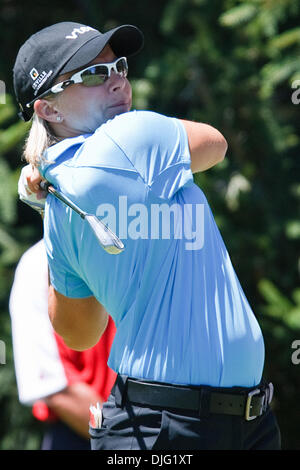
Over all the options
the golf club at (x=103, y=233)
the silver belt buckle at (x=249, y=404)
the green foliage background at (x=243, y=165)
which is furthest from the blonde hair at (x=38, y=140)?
the green foliage background at (x=243, y=165)

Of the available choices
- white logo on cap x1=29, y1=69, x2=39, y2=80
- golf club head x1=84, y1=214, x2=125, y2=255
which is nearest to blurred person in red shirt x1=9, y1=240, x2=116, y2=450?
white logo on cap x1=29, y1=69, x2=39, y2=80

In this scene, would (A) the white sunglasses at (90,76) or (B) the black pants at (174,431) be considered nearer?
(B) the black pants at (174,431)

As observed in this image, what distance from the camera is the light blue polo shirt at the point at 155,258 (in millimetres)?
1704

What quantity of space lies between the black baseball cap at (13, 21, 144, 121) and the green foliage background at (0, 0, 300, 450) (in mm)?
1722

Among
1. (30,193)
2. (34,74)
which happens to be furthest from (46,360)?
(34,74)

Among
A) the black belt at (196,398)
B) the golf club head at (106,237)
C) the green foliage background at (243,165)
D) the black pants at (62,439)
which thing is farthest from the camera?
the green foliage background at (243,165)

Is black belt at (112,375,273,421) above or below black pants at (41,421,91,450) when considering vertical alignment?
above

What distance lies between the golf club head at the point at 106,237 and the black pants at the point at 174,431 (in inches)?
16.0

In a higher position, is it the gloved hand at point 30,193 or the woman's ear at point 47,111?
the woman's ear at point 47,111

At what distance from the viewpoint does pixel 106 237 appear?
5.20 ft

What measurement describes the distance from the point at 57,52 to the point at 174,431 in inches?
38.0

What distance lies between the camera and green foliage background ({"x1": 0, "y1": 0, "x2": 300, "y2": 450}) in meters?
3.72

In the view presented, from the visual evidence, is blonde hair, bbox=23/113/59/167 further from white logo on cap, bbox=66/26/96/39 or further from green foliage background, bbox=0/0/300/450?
green foliage background, bbox=0/0/300/450

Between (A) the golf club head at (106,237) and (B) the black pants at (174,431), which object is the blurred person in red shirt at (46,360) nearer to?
(B) the black pants at (174,431)
